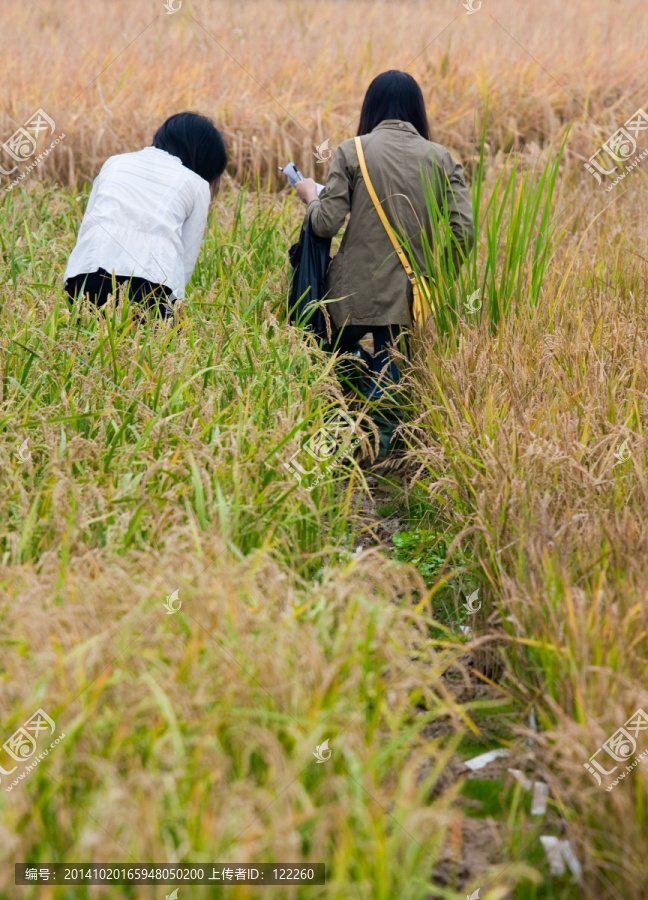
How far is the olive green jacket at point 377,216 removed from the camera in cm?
333

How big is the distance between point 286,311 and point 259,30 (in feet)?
18.9

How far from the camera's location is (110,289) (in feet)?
10.9

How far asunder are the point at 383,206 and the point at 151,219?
2.77 ft

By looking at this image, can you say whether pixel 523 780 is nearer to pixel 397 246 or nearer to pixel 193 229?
pixel 397 246

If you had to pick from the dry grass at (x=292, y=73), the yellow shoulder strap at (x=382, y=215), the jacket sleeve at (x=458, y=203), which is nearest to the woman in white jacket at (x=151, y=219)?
the yellow shoulder strap at (x=382, y=215)

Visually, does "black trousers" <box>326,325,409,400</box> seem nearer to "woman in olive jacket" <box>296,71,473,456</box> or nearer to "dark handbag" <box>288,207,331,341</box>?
"woman in olive jacket" <box>296,71,473,456</box>

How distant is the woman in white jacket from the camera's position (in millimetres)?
3270

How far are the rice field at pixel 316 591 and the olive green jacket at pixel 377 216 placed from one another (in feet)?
0.69

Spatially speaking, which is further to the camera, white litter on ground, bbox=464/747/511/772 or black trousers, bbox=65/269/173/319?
black trousers, bbox=65/269/173/319

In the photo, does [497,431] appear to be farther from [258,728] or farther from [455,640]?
[258,728]

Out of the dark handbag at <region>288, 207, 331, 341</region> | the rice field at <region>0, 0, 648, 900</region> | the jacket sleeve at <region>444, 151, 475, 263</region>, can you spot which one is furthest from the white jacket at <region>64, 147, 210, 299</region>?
the jacket sleeve at <region>444, 151, 475, 263</region>

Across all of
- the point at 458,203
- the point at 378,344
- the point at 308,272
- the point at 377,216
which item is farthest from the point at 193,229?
the point at 458,203

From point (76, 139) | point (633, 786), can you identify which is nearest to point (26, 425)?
point (633, 786)

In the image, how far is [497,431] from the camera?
8.54 feet
